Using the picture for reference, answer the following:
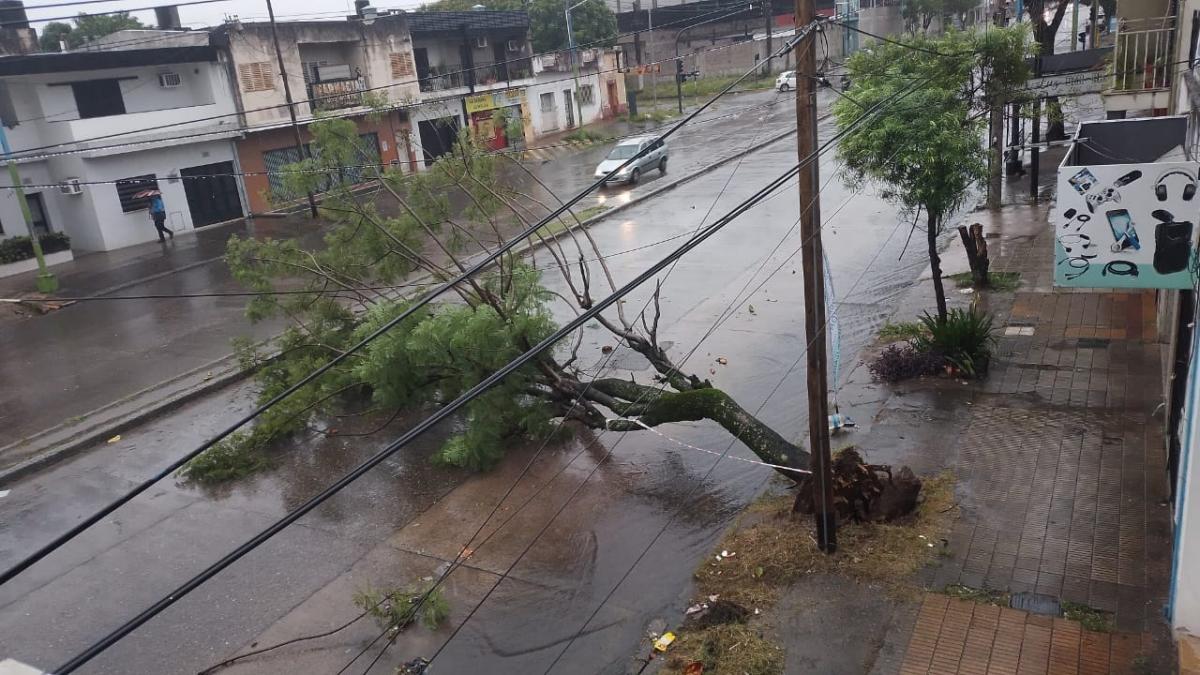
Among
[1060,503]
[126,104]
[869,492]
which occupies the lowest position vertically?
[1060,503]

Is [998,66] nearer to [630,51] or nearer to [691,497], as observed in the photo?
[691,497]

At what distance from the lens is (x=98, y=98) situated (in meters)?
26.6

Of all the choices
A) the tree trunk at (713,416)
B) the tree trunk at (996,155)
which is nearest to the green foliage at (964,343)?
the tree trunk at (713,416)

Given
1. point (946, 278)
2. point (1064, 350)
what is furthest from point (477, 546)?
point (946, 278)

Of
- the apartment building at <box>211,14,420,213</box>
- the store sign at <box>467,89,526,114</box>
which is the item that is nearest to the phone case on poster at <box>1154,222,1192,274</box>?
the apartment building at <box>211,14,420,213</box>

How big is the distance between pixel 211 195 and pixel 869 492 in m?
26.1

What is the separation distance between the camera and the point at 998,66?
15.6 meters

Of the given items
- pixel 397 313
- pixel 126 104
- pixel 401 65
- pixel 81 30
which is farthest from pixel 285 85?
pixel 81 30

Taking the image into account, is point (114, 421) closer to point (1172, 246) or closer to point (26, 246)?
point (26, 246)

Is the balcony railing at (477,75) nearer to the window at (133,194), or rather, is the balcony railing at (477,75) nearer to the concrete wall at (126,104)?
the concrete wall at (126,104)

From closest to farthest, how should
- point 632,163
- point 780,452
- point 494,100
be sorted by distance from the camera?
point 780,452
point 632,163
point 494,100

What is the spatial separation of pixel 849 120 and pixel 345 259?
7113 mm

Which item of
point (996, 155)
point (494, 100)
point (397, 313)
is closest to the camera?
point (397, 313)

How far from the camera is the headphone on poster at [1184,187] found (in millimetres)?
7961
